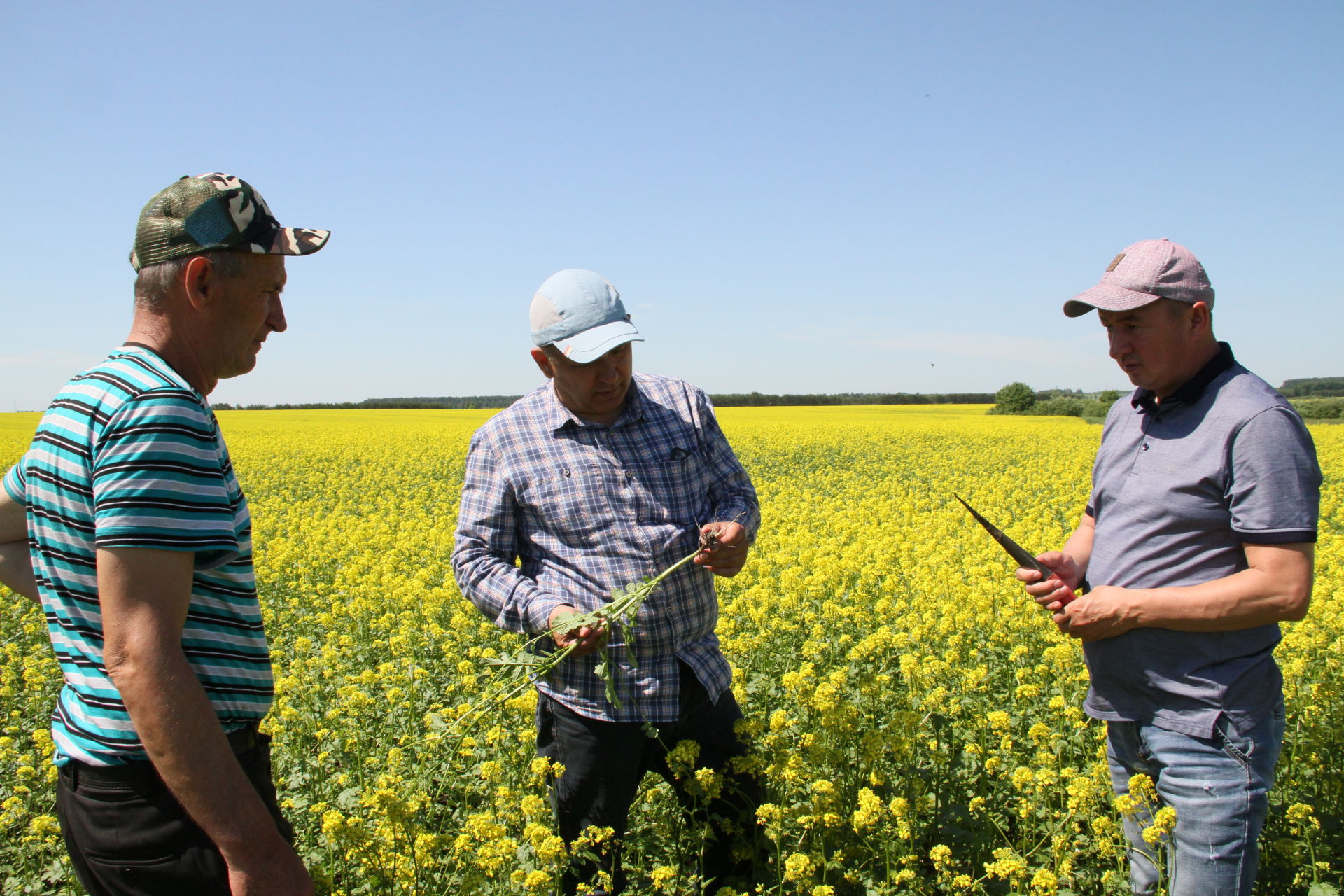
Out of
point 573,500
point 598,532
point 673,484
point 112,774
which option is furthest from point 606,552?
point 112,774

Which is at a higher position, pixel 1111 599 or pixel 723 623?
pixel 1111 599

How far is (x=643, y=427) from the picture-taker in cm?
283

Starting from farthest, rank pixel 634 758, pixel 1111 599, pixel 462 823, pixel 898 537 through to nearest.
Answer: pixel 898 537 → pixel 462 823 → pixel 634 758 → pixel 1111 599

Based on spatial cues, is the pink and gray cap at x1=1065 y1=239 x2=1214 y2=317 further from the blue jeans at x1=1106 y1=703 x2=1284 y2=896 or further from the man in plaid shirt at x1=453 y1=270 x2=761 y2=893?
the man in plaid shirt at x1=453 y1=270 x2=761 y2=893

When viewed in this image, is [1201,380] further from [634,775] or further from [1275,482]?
[634,775]

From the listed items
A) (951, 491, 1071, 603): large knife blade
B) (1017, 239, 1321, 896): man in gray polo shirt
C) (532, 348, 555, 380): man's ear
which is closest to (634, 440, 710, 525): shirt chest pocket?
(532, 348, 555, 380): man's ear

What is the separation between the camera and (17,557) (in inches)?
77.4

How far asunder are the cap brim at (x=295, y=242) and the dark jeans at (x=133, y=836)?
1.11m

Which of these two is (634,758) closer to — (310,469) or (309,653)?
(309,653)

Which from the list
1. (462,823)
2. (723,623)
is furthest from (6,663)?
(723,623)

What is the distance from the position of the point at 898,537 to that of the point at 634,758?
638cm

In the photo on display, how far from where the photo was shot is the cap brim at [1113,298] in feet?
7.82

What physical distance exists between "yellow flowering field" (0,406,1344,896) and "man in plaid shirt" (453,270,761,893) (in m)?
0.15

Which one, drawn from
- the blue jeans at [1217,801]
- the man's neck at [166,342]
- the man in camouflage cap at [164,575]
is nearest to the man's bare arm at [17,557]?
the man in camouflage cap at [164,575]
